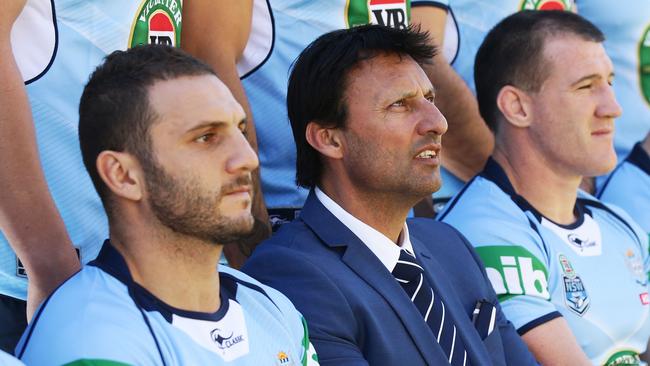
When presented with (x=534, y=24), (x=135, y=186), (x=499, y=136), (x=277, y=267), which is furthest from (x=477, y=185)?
(x=135, y=186)

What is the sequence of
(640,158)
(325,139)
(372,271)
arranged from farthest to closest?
(640,158) < (325,139) < (372,271)

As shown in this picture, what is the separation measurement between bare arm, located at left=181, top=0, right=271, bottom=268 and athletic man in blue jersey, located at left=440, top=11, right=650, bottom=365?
2.42 ft

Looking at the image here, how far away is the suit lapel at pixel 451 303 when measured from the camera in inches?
117

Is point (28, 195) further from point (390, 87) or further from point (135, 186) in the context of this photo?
point (390, 87)

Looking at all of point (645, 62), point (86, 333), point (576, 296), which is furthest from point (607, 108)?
point (86, 333)

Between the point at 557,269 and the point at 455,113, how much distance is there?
2.53 feet

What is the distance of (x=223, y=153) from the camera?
2426 mm

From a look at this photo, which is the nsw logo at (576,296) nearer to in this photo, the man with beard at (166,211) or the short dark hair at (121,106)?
the man with beard at (166,211)

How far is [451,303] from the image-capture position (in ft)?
9.99

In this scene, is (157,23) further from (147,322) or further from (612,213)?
(612,213)

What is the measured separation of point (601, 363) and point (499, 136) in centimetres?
84

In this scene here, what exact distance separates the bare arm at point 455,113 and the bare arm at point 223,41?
0.88 meters

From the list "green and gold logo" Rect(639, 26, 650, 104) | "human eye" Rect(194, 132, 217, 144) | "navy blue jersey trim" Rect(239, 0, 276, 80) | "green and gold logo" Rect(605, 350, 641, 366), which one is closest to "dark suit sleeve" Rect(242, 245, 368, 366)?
"human eye" Rect(194, 132, 217, 144)

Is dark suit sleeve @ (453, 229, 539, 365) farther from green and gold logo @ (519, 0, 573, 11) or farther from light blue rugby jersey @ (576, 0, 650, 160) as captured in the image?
light blue rugby jersey @ (576, 0, 650, 160)
